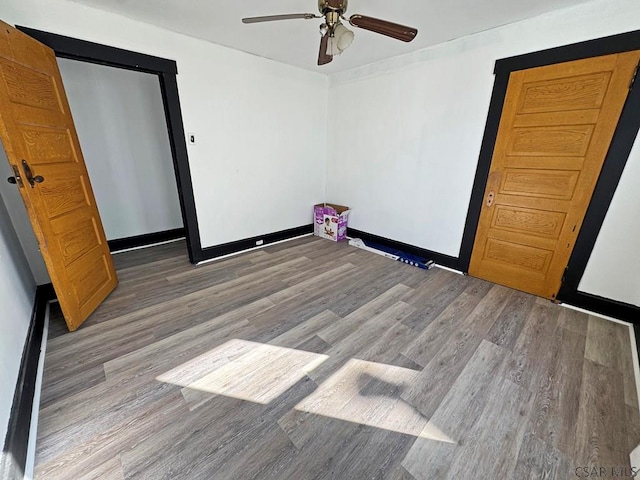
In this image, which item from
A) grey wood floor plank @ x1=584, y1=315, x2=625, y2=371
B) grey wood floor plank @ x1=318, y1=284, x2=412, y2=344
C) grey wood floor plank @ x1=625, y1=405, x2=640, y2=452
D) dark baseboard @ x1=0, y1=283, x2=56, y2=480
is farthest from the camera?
grey wood floor plank @ x1=318, y1=284, x2=412, y2=344

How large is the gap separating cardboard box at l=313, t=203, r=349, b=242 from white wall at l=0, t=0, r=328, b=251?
20 cm

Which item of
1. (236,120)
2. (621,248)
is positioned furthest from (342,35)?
(621,248)

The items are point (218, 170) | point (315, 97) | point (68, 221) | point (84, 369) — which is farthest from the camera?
point (315, 97)

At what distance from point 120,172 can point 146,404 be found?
3.07 meters

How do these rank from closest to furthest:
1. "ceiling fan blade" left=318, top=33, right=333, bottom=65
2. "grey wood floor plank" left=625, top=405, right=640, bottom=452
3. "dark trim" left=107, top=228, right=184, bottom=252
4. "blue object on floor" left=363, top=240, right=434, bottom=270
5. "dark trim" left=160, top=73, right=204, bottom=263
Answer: "grey wood floor plank" left=625, top=405, right=640, bottom=452 < "ceiling fan blade" left=318, top=33, right=333, bottom=65 < "dark trim" left=160, top=73, right=204, bottom=263 < "blue object on floor" left=363, top=240, right=434, bottom=270 < "dark trim" left=107, top=228, right=184, bottom=252

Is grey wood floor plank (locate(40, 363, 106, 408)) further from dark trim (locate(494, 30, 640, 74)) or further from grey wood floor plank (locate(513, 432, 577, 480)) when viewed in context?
dark trim (locate(494, 30, 640, 74))

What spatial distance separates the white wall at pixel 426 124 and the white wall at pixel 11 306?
3499 millimetres

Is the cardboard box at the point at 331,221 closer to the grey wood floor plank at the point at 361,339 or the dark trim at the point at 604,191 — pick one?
the grey wood floor plank at the point at 361,339

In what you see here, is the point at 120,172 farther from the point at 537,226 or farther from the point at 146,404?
the point at 537,226

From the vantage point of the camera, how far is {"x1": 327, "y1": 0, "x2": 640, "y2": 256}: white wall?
6.99ft

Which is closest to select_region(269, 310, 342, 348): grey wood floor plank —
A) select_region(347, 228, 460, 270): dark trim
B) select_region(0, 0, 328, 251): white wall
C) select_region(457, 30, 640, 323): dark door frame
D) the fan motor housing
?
select_region(347, 228, 460, 270): dark trim

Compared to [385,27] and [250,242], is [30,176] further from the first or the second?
[385,27]

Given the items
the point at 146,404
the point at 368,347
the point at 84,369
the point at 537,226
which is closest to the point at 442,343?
the point at 368,347

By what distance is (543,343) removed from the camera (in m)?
1.92
